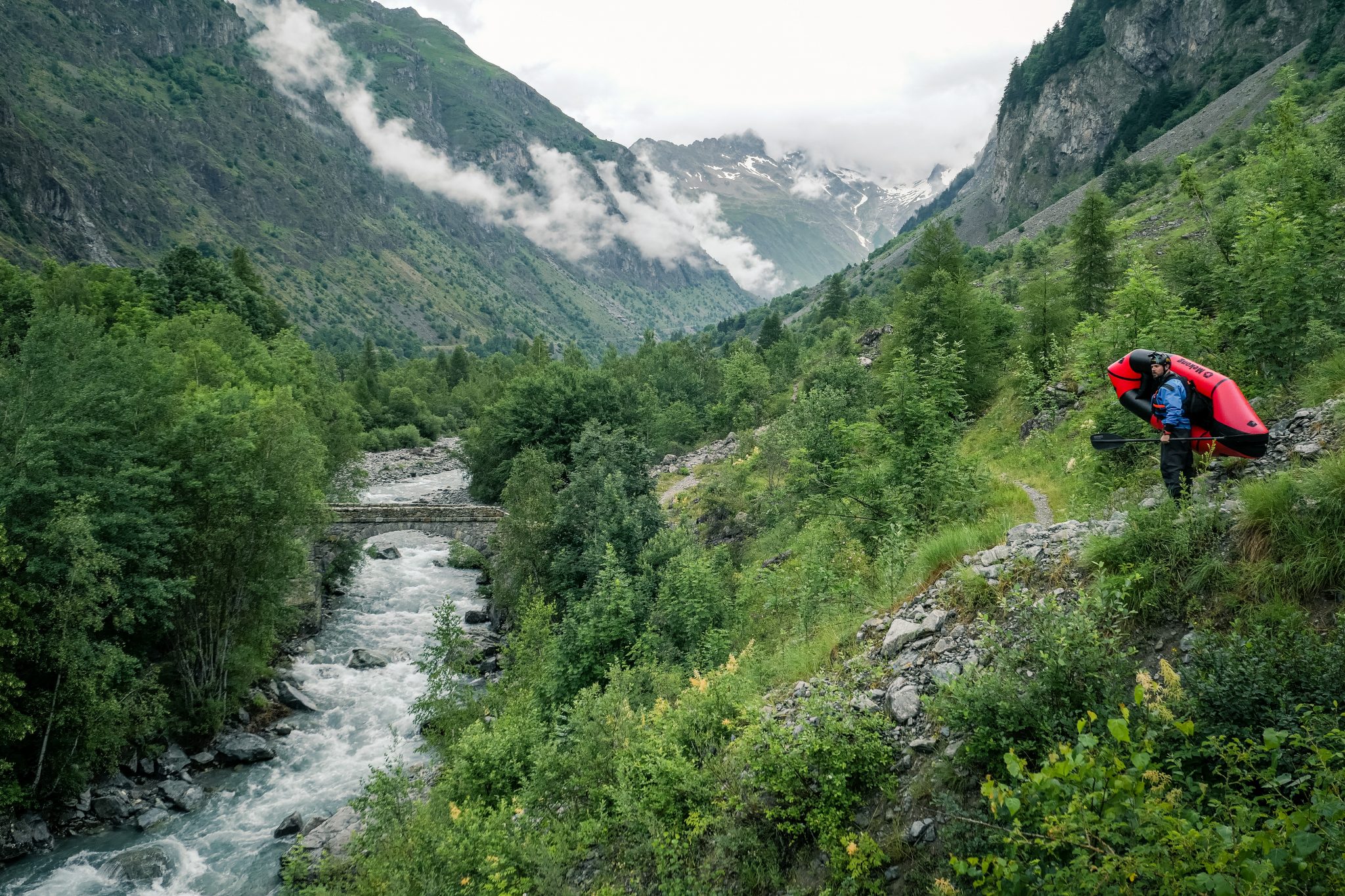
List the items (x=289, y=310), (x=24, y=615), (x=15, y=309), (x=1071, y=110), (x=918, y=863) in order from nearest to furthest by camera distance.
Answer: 1. (x=918, y=863)
2. (x=24, y=615)
3. (x=15, y=309)
4. (x=1071, y=110)
5. (x=289, y=310)

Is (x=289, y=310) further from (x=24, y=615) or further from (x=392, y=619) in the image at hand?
(x=24, y=615)

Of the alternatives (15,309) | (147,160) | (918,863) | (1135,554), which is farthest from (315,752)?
(147,160)

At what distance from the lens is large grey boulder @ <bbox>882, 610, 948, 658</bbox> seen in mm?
8344

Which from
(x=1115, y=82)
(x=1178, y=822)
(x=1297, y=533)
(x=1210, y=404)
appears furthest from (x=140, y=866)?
(x=1115, y=82)

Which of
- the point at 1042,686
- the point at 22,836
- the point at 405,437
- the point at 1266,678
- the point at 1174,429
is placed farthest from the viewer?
the point at 405,437

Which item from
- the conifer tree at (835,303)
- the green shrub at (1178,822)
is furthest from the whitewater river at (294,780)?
the conifer tree at (835,303)

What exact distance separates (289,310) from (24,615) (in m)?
209

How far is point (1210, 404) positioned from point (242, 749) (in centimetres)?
2750

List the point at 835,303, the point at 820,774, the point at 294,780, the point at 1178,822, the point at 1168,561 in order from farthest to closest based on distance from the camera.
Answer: the point at 835,303 → the point at 294,780 → the point at 820,774 → the point at 1168,561 → the point at 1178,822

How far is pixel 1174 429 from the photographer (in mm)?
8070

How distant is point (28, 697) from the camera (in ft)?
54.2

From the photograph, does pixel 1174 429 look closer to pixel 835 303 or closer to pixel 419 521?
pixel 419 521

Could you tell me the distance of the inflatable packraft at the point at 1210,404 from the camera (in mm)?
7355

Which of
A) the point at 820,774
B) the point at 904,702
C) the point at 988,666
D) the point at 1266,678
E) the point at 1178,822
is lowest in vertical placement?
the point at 820,774
